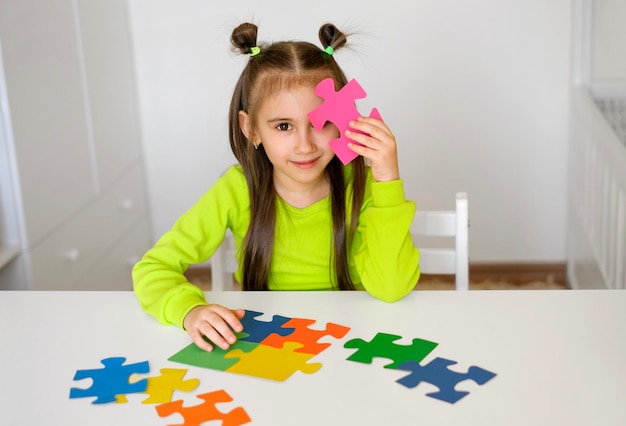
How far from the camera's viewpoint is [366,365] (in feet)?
3.59

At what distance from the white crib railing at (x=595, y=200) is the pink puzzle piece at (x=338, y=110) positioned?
824 mm

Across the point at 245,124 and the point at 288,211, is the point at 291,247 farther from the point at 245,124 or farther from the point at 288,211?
the point at 245,124

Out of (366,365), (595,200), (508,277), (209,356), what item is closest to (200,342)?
(209,356)

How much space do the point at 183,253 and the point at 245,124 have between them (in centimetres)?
28

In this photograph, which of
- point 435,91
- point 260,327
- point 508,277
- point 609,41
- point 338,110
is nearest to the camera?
point 260,327

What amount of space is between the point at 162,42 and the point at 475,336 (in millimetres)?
2092

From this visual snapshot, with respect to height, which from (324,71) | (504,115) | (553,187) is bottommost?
(553,187)

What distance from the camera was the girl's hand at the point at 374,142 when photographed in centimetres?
133

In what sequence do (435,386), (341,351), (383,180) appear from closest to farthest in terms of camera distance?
(435,386)
(341,351)
(383,180)

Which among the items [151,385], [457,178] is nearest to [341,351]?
[151,385]

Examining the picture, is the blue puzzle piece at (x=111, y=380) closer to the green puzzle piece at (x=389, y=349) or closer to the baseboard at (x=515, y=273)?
the green puzzle piece at (x=389, y=349)

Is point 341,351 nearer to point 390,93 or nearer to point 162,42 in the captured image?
point 390,93

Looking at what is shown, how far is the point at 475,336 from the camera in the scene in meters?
1.17

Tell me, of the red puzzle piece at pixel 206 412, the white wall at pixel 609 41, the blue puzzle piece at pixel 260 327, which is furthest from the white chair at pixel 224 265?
the white wall at pixel 609 41
